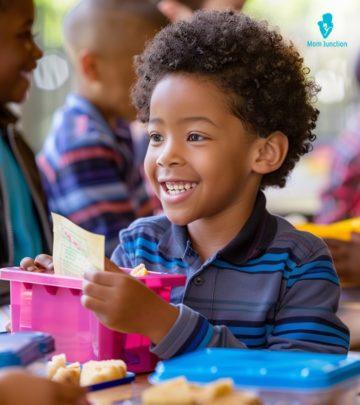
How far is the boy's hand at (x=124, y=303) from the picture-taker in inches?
52.7

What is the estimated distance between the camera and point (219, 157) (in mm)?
1721

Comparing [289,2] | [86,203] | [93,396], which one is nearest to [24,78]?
[86,203]

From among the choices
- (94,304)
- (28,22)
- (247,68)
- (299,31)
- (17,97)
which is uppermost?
(299,31)

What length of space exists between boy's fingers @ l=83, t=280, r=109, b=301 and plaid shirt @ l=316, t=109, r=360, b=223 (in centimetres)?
304

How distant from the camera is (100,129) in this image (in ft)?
11.3

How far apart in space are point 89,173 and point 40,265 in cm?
165

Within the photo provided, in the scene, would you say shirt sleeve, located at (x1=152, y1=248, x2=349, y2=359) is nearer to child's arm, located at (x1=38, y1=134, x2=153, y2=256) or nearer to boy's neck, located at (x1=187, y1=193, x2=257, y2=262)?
boy's neck, located at (x1=187, y1=193, x2=257, y2=262)

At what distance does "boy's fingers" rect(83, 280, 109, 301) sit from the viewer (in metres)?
1.34

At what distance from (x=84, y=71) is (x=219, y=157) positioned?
2.11 m

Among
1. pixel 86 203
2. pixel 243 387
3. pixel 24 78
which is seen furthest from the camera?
pixel 86 203

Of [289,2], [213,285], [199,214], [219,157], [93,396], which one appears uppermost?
[289,2]

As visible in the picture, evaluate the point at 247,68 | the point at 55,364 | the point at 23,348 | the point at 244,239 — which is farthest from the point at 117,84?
the point at 23,348

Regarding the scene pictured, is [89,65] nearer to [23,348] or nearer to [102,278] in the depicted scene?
[102,278]

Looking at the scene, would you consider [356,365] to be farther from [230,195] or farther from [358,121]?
[358,121]
